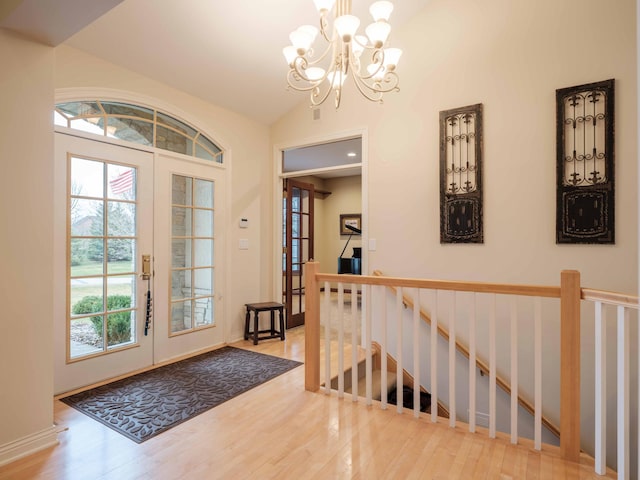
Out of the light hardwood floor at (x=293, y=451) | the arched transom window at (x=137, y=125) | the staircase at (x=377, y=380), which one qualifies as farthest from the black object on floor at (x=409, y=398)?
the arched transom window at (x=137, y=125)

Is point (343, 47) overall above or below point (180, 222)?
above

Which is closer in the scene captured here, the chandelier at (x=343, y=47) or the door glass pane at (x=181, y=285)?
the chandelier at (x=343, y=47)

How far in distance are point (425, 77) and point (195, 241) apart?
114 inches

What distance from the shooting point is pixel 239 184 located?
14.0ft

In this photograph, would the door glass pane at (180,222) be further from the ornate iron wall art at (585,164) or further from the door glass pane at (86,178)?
the ornate iron wall art at (585,164)

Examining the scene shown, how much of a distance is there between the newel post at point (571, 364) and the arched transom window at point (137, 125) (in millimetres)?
3451

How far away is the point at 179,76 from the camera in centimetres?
346

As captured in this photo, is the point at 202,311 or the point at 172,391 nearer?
the point at 172,391

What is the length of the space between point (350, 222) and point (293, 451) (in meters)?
6.55

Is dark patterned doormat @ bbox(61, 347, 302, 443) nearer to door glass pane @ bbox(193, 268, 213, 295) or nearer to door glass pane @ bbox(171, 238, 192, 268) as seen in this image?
door glass pane @ bbox(193, 268, 213, 295)

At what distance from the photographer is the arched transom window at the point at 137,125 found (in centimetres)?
287

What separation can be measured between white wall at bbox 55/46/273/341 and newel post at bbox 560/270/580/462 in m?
3.23

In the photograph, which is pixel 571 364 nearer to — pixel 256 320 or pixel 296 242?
pixel 256 320

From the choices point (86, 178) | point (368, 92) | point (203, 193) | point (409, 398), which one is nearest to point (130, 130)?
point (86, 178)
